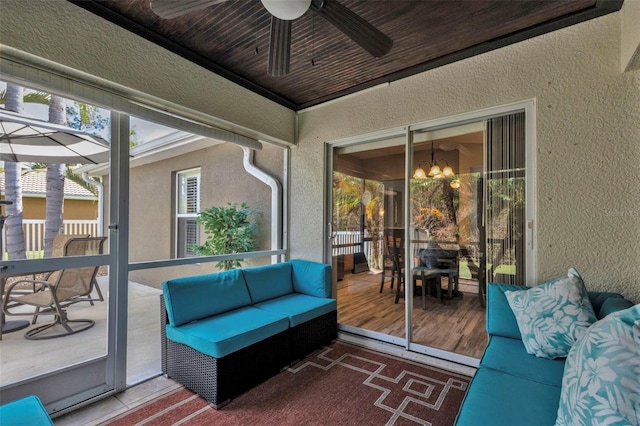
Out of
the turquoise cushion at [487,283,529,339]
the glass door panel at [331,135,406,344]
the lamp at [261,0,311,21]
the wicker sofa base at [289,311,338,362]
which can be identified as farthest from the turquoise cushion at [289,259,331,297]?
the lamp at [261,0,311,21]

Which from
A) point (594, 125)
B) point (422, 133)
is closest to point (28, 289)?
point (422, 133)

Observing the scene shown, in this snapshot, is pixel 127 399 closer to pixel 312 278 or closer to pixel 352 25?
pixel 312 278

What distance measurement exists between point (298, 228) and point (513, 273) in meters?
2.38

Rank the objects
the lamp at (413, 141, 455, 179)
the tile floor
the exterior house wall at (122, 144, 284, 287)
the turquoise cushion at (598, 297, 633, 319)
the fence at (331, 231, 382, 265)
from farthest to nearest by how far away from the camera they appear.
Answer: the exterior house wall at (122, 144, 284, 287) < the fence at (331, 231, 382, 265) < the lamp at (413, 141, 455, 179) < the tile floor < the turquoise cushion at (598, 297, 633, 319)

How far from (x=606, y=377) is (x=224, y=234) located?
137 inches

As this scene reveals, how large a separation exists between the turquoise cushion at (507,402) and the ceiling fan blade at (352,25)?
2015mm

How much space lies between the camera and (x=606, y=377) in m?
0.98

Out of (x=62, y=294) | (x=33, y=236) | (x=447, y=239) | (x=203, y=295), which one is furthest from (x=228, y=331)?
(x=447, y=239)

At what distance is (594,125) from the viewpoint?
6.82ft

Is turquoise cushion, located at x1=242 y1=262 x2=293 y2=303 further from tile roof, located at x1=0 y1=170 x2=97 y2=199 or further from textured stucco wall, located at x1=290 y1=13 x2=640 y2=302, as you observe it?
textured stucco wall, located at x1=290 y1=13 x2=640 y2=302

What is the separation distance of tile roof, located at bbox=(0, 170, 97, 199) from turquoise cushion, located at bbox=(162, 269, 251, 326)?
937 mm

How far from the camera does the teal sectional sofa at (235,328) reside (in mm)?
2049

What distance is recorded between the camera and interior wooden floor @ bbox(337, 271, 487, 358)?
8.90 ft

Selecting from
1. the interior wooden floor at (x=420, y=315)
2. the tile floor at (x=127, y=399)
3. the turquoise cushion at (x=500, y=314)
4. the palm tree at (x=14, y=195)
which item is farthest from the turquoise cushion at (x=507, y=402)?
the palm tree at (x=14, y=195)
